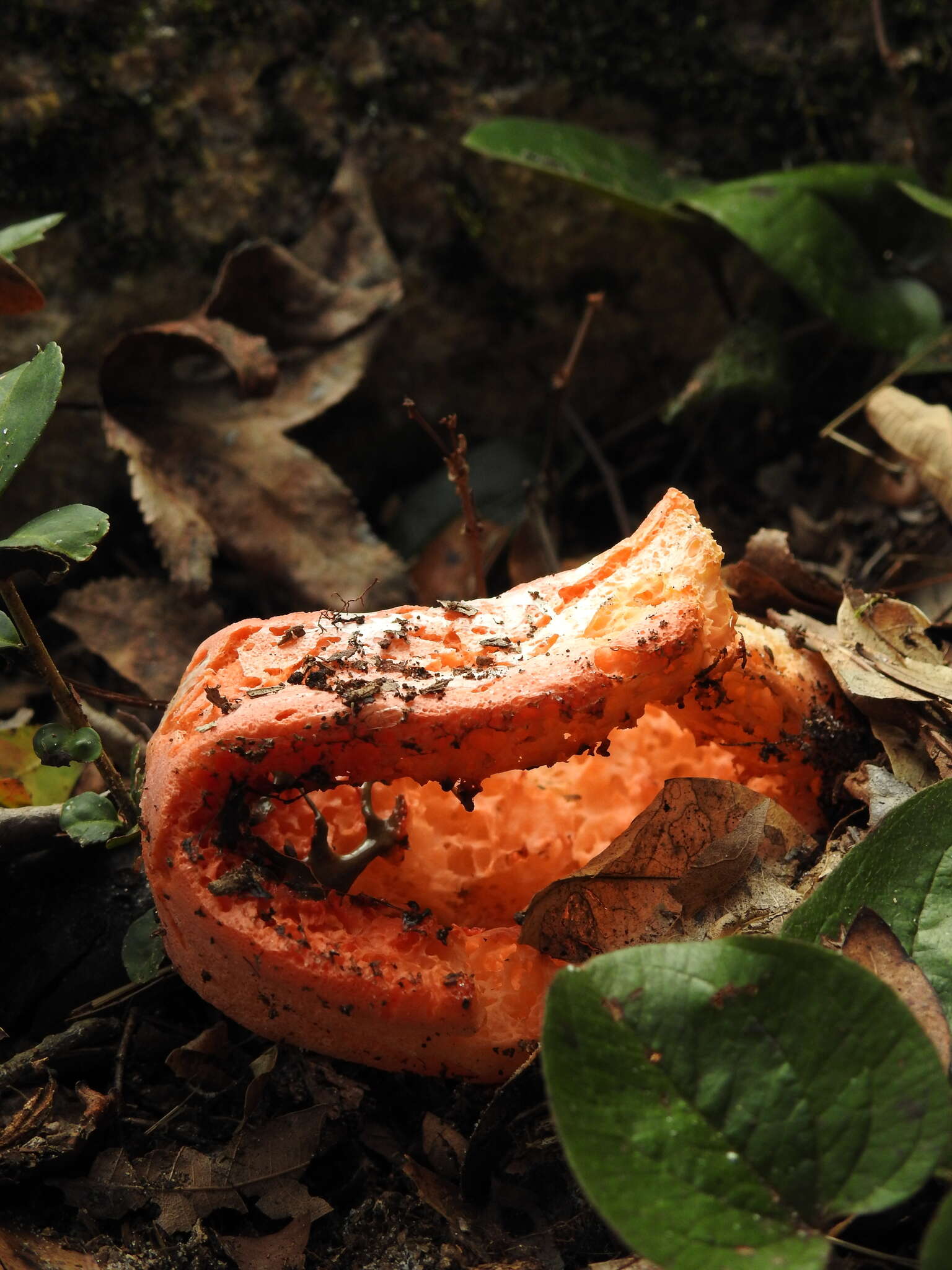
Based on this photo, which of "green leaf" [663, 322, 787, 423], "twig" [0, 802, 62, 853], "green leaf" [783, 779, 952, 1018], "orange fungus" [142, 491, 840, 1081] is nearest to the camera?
"green leaf" [783, 779, 952, 1018]

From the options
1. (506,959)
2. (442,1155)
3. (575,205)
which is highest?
(575,205)

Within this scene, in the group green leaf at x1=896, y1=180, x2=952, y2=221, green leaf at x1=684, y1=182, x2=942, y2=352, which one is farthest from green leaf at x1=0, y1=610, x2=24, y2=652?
green leaf at x1=896, y1=180, x2=952, y2=221

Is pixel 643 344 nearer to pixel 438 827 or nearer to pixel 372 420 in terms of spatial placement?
pixel 372 420

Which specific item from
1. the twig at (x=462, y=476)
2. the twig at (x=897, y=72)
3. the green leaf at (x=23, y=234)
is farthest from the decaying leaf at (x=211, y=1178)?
the twig at (x=897, y=72)

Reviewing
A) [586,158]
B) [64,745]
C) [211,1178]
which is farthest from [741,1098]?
[586,158]

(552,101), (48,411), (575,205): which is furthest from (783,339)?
(48,411)

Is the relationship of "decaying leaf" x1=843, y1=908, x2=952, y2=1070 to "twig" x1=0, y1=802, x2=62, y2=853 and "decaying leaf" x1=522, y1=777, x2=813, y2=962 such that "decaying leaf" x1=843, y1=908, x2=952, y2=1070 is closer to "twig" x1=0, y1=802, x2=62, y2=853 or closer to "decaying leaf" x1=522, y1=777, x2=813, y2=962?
"decaying leaf" x1=522, y1=777, x2=813, y2=962

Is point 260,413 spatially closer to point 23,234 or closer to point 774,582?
point 23,234
